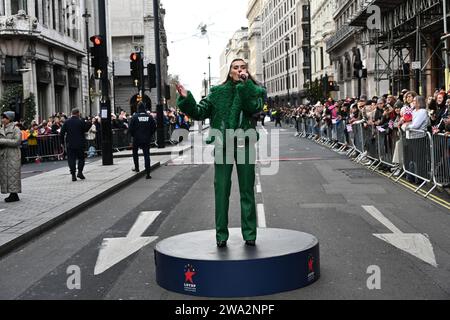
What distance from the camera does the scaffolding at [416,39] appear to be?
2672 centimetres

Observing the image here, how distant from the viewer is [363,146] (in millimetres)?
19359

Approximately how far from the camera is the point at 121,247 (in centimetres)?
827

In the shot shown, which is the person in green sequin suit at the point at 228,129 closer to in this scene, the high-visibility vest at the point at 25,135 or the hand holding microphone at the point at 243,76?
the hand holding microphone at the point at 243,76

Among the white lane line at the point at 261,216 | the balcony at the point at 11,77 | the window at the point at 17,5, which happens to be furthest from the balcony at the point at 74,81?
the white lane line at the point at 261,216

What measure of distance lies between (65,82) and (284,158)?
1195 inches

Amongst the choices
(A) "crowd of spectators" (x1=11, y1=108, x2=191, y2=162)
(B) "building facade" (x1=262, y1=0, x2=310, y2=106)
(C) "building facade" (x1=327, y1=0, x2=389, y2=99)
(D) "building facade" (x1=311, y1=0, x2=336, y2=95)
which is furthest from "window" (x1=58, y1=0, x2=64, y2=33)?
(B) "building facade" (x1=262, y1=0, x2=310, y2=106)

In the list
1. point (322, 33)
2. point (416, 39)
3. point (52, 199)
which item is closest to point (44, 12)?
→ point (416, 39)

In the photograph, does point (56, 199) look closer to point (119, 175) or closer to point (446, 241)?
point (119, 175)

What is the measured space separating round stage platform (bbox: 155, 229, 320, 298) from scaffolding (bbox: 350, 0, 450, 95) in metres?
18.7

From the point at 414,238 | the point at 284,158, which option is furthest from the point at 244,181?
the point at 284,158

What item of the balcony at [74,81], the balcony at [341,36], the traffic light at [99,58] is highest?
the balcony at [341,36]

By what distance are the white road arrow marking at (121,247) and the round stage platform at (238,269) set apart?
4.14 feet

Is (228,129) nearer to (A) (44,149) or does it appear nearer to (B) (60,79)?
(A) (44,149)

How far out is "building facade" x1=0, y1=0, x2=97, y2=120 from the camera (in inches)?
1544
